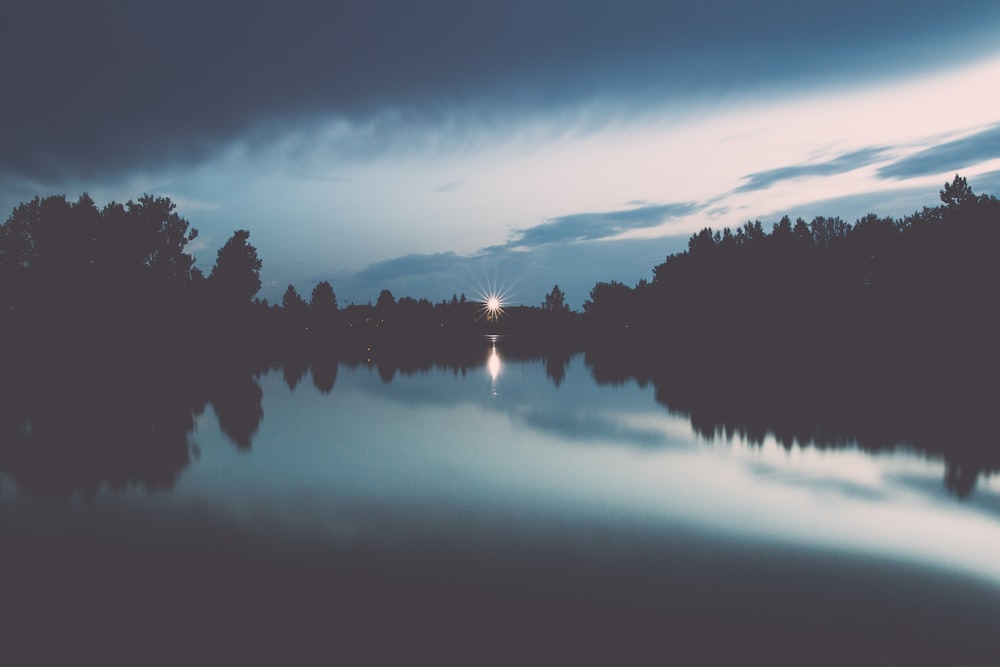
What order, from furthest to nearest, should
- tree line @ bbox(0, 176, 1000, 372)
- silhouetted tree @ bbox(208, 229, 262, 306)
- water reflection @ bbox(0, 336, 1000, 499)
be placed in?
silhouetted tree @ bbox(208, 229, 262, 306), tree line @ bbox(0, 176, 1000, 372), water reflection @ bbox(0, 336, 1000, 499)

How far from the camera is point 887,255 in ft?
241

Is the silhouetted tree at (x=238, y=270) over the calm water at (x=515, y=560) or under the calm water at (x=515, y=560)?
over

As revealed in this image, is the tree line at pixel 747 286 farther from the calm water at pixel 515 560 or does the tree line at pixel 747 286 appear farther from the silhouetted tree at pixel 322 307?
the silhouetted tree at pixel 322 307

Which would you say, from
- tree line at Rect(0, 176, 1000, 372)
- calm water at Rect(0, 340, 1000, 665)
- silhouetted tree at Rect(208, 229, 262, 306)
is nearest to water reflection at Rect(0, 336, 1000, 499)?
calm water at Rect(0, 340, 1000, 665)

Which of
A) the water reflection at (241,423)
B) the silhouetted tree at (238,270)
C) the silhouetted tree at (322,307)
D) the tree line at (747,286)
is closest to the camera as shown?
the water reflection at (241,423)

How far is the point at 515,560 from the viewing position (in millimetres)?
11297

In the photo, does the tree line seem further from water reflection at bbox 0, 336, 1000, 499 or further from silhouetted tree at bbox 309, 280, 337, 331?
silhouetted tree at bbox 309, 280, 337, 331

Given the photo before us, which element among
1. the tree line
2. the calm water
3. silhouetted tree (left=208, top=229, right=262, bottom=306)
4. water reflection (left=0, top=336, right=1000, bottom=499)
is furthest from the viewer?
silhouetted tree (left=208, top=229, right=262, bottom=306)

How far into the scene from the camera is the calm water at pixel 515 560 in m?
8.27

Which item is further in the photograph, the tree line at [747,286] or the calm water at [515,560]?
the tree line at [747,286]

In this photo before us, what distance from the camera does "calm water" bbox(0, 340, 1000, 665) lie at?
27.1ft

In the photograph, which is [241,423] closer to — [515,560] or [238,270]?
[515,560]

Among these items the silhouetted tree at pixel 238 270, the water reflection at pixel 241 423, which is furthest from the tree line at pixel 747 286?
the water reflection at pixel 241 423

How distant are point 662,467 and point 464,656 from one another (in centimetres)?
1374
